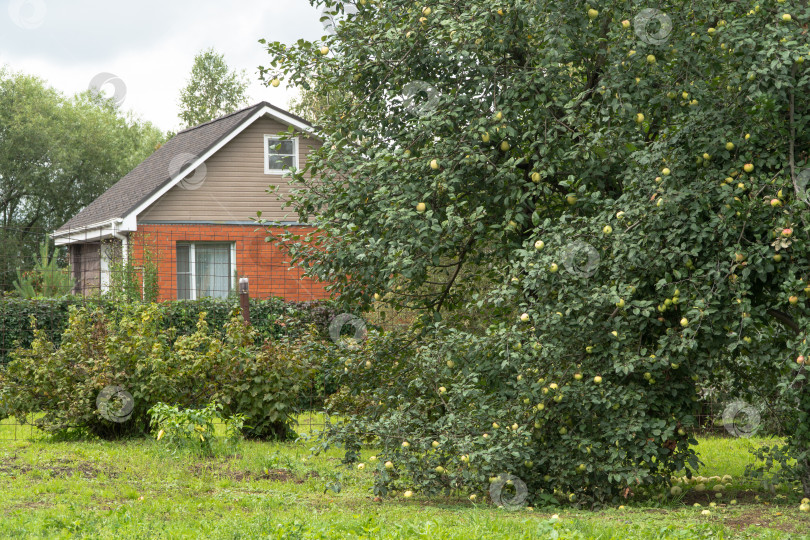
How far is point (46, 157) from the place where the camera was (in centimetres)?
3409

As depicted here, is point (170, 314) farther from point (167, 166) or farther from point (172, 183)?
point (167, 166)

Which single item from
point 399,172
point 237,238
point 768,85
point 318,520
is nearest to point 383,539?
point 318,520

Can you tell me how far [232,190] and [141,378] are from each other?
400 inches

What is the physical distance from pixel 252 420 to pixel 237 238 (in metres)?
9.28

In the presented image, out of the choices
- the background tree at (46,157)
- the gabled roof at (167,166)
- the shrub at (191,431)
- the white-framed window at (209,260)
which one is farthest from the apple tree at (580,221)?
the background tree at (46,157)

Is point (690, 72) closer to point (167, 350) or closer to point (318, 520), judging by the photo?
point (318, 520)

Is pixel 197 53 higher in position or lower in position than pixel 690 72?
higher

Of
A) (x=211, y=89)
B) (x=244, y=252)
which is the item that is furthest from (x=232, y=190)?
(x=211, y=89)

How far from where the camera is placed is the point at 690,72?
18.6ft

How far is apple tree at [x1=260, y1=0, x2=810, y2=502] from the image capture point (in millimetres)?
5246

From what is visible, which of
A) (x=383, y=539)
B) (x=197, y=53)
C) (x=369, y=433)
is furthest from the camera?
(x=197, y=53)

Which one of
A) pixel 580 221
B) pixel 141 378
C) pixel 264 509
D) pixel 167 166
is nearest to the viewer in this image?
pixel 264 509

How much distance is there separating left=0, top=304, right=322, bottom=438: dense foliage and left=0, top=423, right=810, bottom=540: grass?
0.79 meters

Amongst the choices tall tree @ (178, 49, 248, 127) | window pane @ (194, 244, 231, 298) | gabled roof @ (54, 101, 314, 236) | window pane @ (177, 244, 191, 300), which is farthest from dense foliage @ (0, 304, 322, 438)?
tall tree @ (178, 49, 248, 127)
